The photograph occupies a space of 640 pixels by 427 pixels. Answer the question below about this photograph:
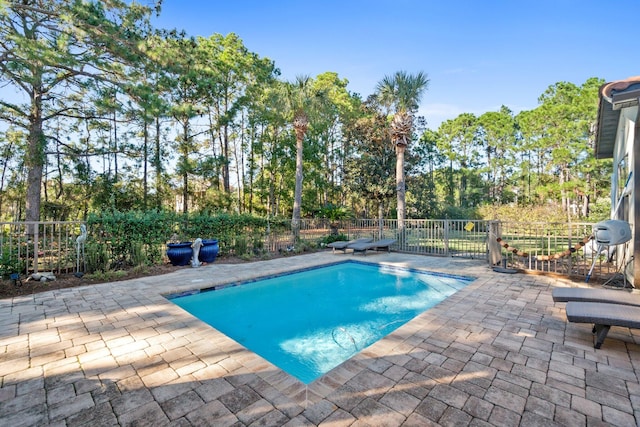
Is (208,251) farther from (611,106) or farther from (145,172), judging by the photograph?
(145,172)

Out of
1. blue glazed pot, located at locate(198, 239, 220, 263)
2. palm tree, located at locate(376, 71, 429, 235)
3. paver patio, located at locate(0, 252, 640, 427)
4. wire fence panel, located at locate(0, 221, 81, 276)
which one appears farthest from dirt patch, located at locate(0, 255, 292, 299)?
palm tree, located at locate(376, 71, 429, 235)

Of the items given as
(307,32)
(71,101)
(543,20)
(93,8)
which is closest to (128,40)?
(93,8)

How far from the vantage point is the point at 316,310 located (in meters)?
5.25

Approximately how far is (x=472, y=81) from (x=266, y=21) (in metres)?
10.9

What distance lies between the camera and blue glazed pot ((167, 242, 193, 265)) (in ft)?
24.9

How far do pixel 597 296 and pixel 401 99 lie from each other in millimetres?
10493

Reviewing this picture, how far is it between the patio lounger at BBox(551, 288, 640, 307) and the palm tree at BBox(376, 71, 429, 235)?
8.40 meters

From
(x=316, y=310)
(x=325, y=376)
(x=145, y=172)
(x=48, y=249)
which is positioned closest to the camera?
(x=325, y=376)

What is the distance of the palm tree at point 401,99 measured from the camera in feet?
39.3

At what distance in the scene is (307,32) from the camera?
9.38 meters

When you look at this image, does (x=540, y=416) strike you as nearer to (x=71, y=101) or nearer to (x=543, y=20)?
(x=543, y=20)

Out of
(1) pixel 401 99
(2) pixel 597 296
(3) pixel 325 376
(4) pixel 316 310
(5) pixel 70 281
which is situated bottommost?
(4) pixel 316 310

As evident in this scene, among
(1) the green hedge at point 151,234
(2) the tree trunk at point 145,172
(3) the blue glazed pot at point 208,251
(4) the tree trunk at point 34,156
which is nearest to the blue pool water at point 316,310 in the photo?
(3) the blue glazed pot at point 208,251

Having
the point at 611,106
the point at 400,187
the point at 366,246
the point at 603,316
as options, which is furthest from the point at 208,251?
the point at 611,106
